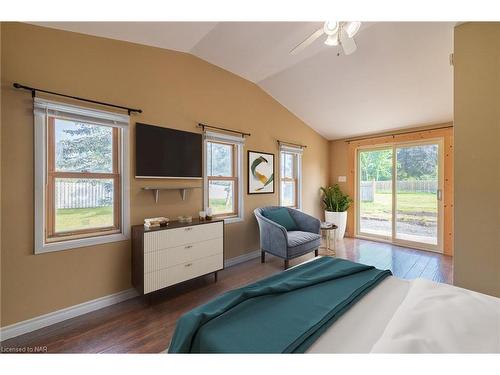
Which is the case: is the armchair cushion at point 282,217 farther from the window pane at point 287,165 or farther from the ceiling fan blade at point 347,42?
the ceiling fan blade at point 347,42

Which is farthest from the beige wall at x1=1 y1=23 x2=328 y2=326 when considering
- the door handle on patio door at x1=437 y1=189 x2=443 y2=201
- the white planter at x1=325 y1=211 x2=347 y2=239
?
the door handle on patio door at x1=437 y1=189 x2=443 y2=201

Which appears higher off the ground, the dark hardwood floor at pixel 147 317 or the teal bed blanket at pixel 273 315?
the teal bed blanket at pixel 273 315

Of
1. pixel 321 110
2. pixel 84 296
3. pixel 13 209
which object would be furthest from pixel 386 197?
pixel 13 209

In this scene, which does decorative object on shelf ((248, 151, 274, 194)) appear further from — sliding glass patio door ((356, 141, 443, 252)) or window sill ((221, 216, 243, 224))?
sliding glass patio door ((356, 141, 443, 252))

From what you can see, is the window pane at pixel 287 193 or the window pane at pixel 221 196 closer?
the window pane at pixel 221 196

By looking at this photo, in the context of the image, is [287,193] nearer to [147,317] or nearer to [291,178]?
[291,178]

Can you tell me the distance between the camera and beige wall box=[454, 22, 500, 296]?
1917 mm

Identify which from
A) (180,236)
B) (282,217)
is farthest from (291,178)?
(180,236)

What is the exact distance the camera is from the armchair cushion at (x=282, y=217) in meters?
3.60

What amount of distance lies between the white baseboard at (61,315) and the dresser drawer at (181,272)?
42 centimetres

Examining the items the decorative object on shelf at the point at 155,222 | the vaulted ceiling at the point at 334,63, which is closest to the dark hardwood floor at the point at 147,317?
the decorative object on shelf at the point at 155,222

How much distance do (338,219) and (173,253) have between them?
3719mm

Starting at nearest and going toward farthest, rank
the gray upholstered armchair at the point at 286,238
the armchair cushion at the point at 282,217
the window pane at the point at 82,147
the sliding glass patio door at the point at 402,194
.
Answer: the window pane at the point at 82,147, the gray upholstered armchair at the point at 286,238, the armchair cushion at the point at 282,217, the sliding glass patio door at the point at 402,194
